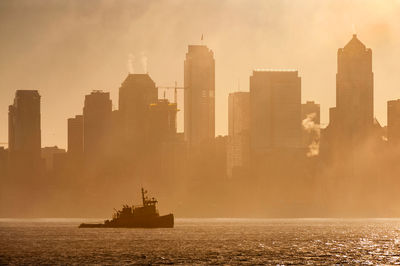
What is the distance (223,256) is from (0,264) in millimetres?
47817

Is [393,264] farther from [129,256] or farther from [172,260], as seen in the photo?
[129,256]

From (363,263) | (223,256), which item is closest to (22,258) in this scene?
(223,256)

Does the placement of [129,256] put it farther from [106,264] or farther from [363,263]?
[363,263]

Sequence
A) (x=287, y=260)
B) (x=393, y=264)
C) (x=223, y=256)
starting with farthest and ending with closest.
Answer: (x=223, y=256), (x=287, y=260), (x=393, y=264)

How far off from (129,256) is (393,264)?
56294 millimetres

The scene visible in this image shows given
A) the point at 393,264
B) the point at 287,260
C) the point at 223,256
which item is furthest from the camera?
the point at 223,256

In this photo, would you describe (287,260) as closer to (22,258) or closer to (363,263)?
(363,263)

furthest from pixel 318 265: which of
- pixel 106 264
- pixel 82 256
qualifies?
pixel 82 256

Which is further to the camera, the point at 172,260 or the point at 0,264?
the point at 172,260

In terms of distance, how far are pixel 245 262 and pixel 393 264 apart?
1097 inches

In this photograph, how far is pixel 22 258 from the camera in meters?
193

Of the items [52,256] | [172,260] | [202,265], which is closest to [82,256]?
[52,256]

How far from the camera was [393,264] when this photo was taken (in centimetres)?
17188

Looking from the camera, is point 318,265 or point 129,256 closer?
point 318,265
